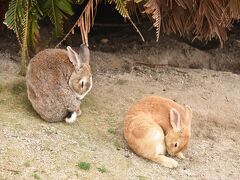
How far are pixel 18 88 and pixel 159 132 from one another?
1800mm

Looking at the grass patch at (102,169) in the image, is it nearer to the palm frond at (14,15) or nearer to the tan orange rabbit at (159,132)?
the tan orange rabbit at (159,132)

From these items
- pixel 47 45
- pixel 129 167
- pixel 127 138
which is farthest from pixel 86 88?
pixel 47 45

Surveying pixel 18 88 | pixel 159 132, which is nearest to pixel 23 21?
pixel 18 88

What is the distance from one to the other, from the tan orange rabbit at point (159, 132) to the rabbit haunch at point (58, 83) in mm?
632

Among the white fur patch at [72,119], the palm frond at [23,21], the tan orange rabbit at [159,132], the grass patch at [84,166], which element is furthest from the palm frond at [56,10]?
the grass patch at [84,166]

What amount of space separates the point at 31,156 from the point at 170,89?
8.01 ft

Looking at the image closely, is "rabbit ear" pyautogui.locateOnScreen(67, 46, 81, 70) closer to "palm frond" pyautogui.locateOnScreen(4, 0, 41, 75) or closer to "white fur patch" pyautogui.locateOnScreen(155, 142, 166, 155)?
"palm frond" pyautogui.locateOnScreen(4, 0, 41, 75)

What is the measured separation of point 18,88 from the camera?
251 inches

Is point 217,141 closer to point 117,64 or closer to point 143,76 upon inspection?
point 143,76

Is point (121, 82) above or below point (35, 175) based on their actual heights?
below

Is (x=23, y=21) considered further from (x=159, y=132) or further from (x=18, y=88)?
(x=159, y=132)

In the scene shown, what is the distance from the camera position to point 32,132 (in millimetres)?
5477

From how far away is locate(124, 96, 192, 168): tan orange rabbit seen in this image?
542 cm

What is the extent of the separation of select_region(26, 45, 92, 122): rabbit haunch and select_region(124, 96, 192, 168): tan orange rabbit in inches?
24.9
